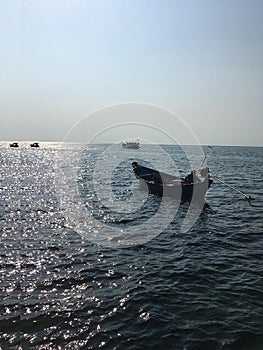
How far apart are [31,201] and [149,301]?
20.6 meters

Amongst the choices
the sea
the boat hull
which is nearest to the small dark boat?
the boat hull

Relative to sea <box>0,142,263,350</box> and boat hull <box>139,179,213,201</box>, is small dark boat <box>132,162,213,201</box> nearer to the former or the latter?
boat hull <box>139,179,213,201</box>

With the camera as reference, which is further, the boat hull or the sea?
the boat hull

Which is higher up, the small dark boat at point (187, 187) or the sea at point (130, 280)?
the small dark boat at point (187, 187)

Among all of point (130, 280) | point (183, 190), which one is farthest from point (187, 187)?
point (130, 280)

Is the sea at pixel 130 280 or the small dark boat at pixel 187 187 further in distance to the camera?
the small dark boat at pixel 187 187

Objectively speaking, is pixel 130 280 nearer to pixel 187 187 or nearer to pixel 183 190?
pixel 187 187

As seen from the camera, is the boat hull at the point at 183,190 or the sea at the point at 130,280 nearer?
the sea at the point at 130,280

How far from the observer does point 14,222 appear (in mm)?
21031

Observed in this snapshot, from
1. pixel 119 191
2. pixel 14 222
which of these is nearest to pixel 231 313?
pixel 14 222

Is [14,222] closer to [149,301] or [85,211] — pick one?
[85,211]

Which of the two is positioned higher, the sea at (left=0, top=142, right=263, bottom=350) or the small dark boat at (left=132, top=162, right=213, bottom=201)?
the small dark boat at (left=132, top=162, right=213, bottom=201)

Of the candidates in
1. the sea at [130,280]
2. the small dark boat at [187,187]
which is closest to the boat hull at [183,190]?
the small dark boat at [187,187]

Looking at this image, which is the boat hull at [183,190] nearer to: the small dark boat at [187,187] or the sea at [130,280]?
the small dark boat at [187,187]
